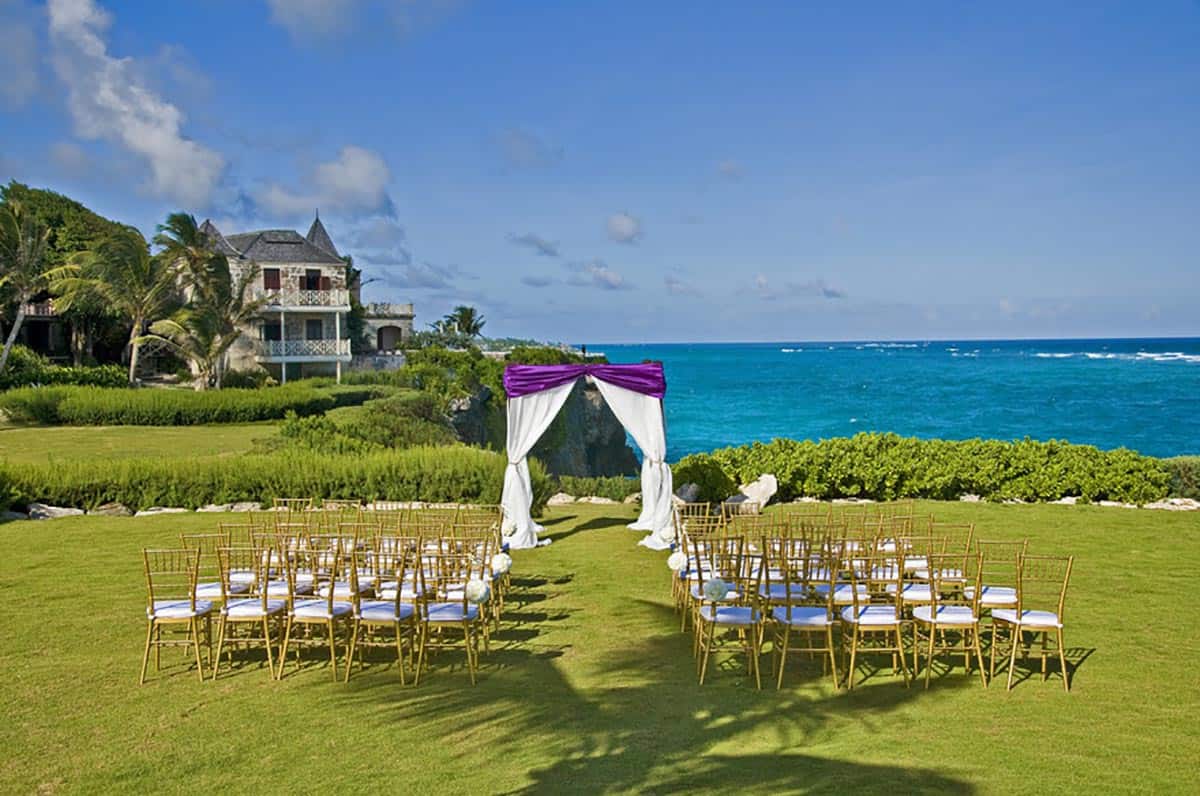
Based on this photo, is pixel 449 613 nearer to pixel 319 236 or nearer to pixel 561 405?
pixel 561 405

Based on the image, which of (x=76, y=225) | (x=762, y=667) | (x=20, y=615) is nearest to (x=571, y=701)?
(x=762, y=667)

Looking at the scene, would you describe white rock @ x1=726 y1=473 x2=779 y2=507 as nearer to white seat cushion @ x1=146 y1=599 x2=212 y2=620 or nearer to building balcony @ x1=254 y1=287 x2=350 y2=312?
white seat cushion @ x1=146 y1=599 x2=212 y2=620

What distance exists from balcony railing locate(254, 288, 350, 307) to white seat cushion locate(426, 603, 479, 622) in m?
37.1

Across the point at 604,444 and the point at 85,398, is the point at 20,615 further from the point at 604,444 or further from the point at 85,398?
the point at 604,444

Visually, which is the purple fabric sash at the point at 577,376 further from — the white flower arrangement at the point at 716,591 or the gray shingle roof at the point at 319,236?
the gray shingle roof at the point at 319,236

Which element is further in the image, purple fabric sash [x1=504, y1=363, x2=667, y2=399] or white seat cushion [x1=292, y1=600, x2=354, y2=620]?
purple fabric sash [x1=504, y1=363, x2=667, y2=399]

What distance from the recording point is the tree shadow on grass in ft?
16.7

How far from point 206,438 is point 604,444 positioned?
28213 mm

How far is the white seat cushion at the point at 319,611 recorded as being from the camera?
22.7 ft

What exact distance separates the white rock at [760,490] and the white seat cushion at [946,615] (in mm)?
8996

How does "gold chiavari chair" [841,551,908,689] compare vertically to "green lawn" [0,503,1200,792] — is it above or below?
above

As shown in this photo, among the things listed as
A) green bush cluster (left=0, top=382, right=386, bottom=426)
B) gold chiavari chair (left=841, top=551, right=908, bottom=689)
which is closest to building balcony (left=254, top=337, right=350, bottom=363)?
green bush cluster (left=0, top=382, right=386, bottom=426)

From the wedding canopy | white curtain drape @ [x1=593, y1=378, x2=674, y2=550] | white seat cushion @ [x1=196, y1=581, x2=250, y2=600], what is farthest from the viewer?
white curtain drape @ [x1=593, y1=378, x2=674, y2=550]

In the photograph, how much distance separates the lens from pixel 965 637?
7207 mm
